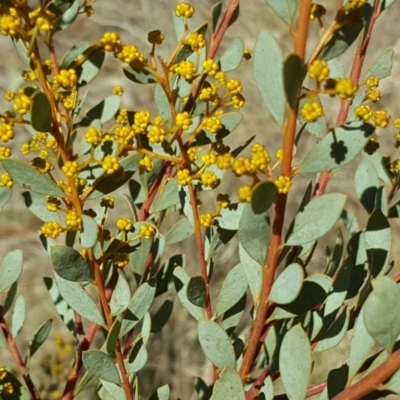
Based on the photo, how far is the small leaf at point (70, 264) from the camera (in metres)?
0.56

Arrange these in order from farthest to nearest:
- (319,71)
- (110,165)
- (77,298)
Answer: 1. (77,298)
2. (110,165)
3. (319,71)

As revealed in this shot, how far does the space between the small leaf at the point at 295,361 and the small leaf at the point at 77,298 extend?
0.18 meters

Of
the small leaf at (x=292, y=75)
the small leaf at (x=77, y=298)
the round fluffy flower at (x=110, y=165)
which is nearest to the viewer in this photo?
the small leaf at (x=292, y=75)

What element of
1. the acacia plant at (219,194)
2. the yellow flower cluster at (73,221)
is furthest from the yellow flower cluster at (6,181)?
A: the yellow flower cluster at (73,221)

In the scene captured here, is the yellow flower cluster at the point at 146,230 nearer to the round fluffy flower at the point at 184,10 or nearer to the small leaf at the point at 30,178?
the small leaf at the point at 30,178

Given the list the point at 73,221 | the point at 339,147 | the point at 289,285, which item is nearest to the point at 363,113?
the point at 339,147

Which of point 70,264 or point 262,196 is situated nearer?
point 262,196

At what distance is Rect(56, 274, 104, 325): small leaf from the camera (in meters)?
0.63

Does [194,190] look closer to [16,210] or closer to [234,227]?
[234,227]

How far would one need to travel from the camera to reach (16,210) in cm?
222

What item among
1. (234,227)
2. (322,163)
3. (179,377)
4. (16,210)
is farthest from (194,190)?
(16,210)

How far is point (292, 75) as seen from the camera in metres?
0.43

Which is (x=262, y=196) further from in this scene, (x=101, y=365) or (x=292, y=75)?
(x=101, y=365)

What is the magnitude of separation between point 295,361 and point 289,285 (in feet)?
0.28
